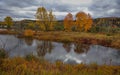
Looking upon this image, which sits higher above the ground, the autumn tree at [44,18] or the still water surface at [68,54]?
the autumn tree at [44,18]

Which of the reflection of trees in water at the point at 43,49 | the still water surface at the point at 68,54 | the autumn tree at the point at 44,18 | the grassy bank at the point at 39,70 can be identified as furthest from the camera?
the autumn tree at the point at 44,18

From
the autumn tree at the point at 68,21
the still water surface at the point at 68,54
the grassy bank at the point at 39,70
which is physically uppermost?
the autumn tree at the point at 68,21

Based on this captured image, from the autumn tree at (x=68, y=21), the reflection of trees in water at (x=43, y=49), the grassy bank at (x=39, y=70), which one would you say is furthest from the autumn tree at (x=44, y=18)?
the grassy bank at (x=39, y=70)

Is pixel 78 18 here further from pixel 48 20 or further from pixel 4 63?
pixel 4 63

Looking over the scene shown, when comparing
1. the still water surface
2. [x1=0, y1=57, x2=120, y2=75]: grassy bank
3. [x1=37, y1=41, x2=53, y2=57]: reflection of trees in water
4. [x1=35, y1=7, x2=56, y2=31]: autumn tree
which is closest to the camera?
[x1=0, y1=57, x2=120, y2=75]: grassy bank

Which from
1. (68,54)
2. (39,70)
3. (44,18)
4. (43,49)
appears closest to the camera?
(39,70)

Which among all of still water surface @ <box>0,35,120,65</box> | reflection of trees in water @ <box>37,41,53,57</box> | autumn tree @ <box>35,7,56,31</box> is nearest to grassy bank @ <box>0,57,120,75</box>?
still water surface @ <box>0,35,120,65</box>

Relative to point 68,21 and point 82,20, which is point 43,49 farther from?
point 68,21

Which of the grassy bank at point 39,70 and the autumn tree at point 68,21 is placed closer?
the grassy bank at point 39,70

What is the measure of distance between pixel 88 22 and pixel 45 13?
13.2 metres

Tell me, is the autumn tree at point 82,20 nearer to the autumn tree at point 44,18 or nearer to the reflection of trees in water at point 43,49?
the autumn tree at point 44,18

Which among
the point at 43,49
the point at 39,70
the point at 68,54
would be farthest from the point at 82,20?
the point at 39,70

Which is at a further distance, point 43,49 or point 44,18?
point 44,18

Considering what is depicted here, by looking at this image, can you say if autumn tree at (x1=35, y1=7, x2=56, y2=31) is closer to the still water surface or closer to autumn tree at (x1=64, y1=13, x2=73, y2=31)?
autumn tree at (x1=64, y1=13, x2=73, y2=31)
